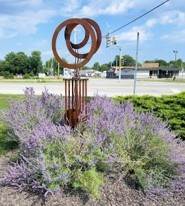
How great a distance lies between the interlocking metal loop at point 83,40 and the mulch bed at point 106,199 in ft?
8.83

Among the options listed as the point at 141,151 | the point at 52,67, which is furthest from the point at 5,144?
the point at 52,67

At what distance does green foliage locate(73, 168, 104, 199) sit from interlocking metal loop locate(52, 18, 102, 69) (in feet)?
9.33

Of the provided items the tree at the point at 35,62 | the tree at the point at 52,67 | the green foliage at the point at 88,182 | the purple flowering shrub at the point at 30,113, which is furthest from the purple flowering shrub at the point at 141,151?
the tree at the point at 35,62

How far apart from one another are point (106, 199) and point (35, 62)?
371 feet

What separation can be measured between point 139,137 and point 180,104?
13.8 feet

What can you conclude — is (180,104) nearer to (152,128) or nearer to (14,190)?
(152,128)

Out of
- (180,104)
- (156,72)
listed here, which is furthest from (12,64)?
(180,104)

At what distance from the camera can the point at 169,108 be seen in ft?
29.1

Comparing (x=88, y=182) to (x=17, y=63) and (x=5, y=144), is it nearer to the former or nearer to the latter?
(x=5, y=144)

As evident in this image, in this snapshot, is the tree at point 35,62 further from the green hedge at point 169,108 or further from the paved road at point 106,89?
the green hedge at point 169,108

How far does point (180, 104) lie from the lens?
356 inches

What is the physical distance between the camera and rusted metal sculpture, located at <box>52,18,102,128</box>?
673 cm

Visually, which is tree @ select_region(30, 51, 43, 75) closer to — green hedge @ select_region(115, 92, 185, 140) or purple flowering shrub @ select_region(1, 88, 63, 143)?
green hedge @ select_region(115, 92, 185, 140)

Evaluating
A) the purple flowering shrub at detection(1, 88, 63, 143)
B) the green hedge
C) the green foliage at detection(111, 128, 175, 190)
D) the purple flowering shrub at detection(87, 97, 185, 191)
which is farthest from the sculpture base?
the green foliage at detection(111, 128, 175, 190)
